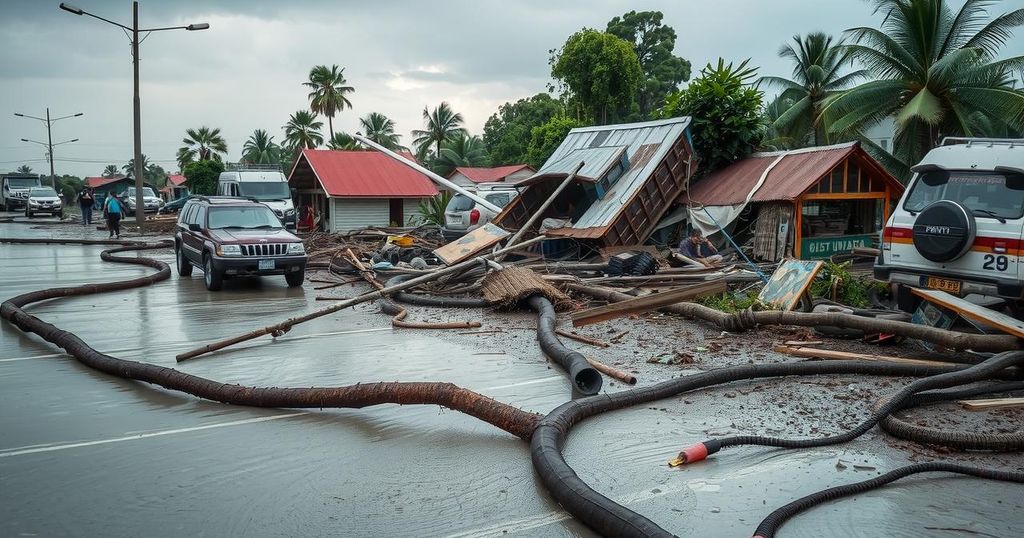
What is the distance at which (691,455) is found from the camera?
5816 millimetres

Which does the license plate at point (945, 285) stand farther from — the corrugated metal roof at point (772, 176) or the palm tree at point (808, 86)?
the palm tree at point (808, 86)

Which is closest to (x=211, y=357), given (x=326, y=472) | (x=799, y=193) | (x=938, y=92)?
(x=326, y=472)

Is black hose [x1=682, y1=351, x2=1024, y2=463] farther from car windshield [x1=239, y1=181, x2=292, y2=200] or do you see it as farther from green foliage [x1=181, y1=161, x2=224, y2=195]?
green foliage [x1=181, y1=161, x2=224, y2=195]

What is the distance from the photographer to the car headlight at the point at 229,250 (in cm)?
1535

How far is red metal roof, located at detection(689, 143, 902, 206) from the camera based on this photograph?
16.6 m

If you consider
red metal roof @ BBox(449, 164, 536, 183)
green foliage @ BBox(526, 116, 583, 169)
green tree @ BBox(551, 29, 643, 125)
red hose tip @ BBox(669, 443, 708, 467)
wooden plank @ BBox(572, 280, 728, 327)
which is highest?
green tree @ BBox(551, 29, 643, 125)

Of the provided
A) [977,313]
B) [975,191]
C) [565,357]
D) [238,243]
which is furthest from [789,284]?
[238,243]

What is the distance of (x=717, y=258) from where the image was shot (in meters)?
15.7

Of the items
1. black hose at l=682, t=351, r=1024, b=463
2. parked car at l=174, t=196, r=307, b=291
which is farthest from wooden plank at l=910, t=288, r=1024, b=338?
parked car at l=174, t=196, r=307, b=291

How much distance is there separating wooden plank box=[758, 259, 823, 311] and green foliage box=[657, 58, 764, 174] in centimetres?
785

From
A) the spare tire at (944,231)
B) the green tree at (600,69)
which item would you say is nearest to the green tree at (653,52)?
the green tree at (600,69)

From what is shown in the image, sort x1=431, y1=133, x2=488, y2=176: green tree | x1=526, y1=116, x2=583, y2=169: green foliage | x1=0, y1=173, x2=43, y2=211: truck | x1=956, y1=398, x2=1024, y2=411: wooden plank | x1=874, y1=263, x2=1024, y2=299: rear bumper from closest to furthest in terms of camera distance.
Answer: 1. x1=956, y1=398, x2=1024, y2=411: wooden plank
2. x1=874, y1=263, x2=1024, y2=299: rear bumper
3. x1=526, y1=116, x2=583, y2=169: green foliage
4. x1=0, y1=173, x2=43, y2=211: truck
5. x1=431, y1=133, x2=488, y2=176: green tree

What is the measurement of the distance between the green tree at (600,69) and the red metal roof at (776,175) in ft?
73.9

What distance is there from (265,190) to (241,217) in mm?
14796
